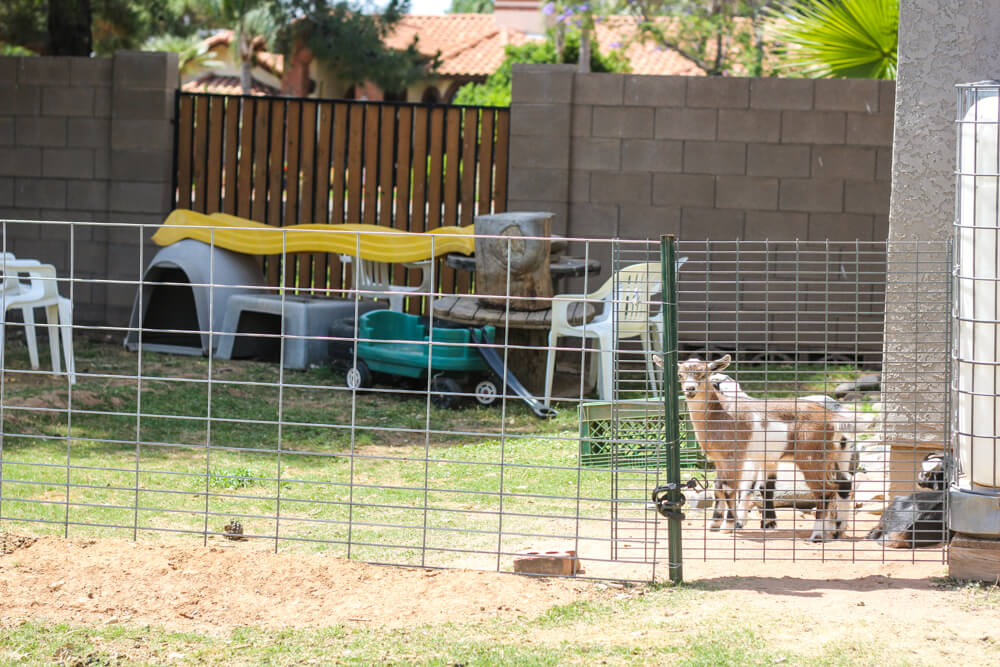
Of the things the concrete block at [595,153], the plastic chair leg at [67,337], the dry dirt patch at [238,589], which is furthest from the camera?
the concrete block at [595,153]

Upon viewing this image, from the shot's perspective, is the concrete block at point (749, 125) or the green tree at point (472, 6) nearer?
the concrete block at point (749, 125)

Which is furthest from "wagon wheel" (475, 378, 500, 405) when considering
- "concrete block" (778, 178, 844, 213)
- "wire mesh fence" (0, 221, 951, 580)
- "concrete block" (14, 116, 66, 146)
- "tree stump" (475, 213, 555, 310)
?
"concrete block" (14, 116, 66, 146)

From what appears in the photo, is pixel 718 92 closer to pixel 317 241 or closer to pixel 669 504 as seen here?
pixel 317 241

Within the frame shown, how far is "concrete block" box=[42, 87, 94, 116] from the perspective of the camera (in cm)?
1140

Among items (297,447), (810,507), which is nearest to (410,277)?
(297,447)

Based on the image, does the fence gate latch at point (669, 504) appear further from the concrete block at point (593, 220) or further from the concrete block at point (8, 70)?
the concrete block at point (8, 70)

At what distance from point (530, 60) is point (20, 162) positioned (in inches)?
647

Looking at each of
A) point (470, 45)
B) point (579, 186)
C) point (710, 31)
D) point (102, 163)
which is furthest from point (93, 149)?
point (470, 45)

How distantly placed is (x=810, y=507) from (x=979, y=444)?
1.55 metres

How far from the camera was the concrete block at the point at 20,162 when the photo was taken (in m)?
11.5

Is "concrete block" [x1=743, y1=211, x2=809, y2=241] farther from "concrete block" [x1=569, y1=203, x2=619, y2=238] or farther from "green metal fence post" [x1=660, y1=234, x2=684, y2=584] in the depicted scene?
"green metal fence post" [x1=660, y1=234, x2=684, y2=584]

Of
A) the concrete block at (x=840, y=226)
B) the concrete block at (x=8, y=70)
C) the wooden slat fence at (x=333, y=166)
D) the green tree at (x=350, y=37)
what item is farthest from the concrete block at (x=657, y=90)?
the green tree at (x=350, y=37)

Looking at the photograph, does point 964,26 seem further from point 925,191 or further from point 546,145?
point 546,145

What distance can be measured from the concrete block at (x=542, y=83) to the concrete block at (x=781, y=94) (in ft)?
5.38
